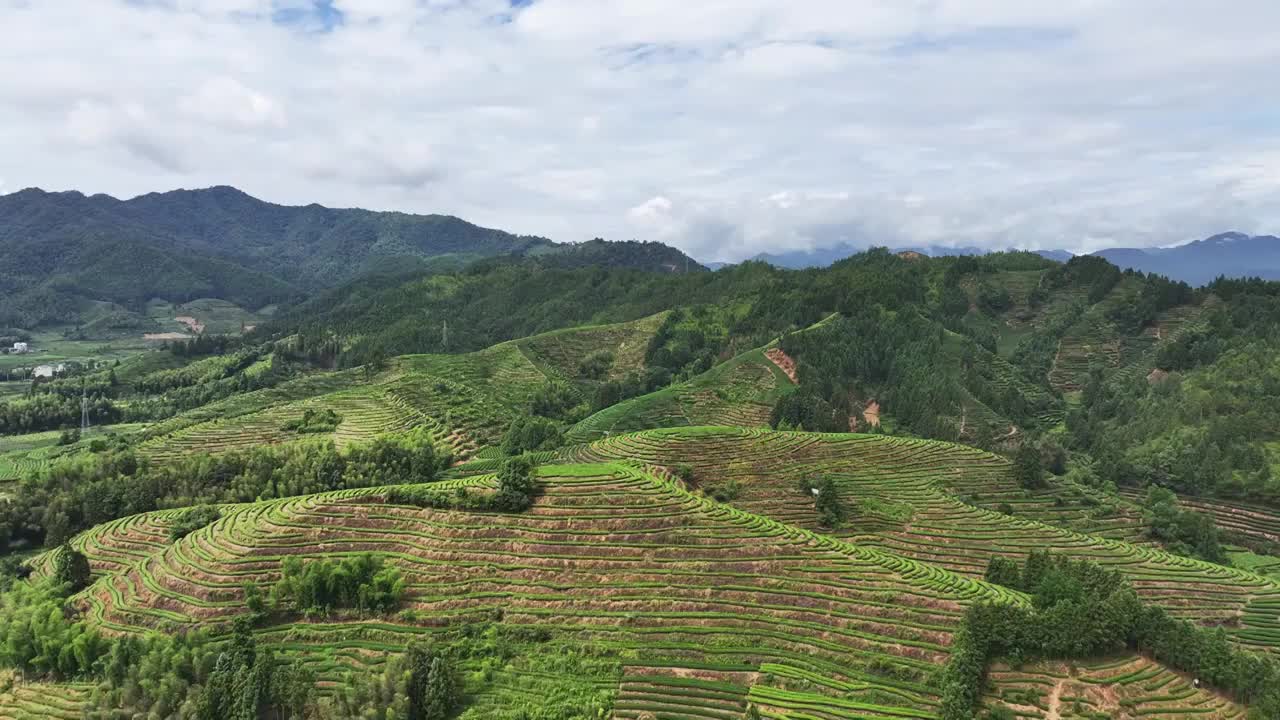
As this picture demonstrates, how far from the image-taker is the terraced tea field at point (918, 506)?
48438 millimetres

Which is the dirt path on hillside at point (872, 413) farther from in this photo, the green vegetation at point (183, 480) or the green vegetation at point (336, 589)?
the green vegetation at point (336, 589)

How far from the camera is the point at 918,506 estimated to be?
5597 cm

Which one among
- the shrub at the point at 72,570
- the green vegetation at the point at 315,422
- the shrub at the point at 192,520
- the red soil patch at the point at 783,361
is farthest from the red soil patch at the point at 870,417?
the shrub at the point at 72,570

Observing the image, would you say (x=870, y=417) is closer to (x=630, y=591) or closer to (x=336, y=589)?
(x=630, y=591)

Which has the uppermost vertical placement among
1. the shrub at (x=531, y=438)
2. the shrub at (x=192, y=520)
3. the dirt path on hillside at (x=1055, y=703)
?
the shrub at (x=531, y=438)

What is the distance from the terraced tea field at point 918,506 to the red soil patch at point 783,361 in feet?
109

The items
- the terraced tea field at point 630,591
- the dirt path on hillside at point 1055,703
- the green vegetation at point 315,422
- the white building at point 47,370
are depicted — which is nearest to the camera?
the dirt path on hillside at point 1055,703

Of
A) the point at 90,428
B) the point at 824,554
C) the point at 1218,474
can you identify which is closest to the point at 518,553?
the point at 824,554

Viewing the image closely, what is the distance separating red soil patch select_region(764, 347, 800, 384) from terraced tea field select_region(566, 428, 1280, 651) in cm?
3321

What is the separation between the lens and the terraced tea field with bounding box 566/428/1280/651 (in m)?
48.4

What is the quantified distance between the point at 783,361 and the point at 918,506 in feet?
159

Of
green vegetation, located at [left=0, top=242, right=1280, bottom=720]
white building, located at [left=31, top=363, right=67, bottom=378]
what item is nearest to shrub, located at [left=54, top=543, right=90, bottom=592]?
green vegetation, located at [left=0, top=242, right=1280, bottom=720]

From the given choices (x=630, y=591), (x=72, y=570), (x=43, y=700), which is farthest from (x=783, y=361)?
(x=43, y=700)

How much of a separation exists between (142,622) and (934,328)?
102 meters
